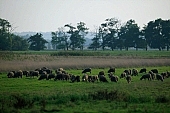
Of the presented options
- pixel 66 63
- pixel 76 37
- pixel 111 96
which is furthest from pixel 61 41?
pixel 111 96

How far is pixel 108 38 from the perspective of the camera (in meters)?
111

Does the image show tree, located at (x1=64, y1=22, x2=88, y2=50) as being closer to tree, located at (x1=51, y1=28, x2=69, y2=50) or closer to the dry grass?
tree, located at (x1=51, y1=28, x2=69, y2=50)

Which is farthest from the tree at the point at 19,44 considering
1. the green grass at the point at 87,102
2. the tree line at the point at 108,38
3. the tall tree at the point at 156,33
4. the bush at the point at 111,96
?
the bush at the point at 111,96

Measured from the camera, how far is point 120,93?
2098 cm

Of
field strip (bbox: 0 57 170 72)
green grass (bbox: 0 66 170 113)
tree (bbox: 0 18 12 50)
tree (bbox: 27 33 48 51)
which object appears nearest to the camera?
green grass (bbox: 0 66 170 113)

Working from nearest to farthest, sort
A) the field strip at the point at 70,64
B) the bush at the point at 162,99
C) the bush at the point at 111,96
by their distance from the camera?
the bush at the point at 162,99, the bush at the point at 111,96, the field strip at the point at 70,64

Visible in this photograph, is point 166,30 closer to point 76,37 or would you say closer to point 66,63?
point 76,37

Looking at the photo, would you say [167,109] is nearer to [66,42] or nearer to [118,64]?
[118,64]

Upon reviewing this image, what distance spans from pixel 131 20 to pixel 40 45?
116 ft

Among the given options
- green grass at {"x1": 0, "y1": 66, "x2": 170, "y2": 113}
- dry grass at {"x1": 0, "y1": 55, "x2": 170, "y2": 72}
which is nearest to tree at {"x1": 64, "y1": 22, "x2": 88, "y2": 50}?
dry grass at {"x1": 0, "y1": 55, "x2": 170, "y2": 72}

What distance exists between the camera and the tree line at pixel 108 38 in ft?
333

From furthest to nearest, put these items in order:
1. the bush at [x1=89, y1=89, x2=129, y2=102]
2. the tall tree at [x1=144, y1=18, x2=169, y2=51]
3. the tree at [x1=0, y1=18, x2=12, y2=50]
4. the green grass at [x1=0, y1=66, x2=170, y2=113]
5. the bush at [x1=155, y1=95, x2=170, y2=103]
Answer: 1. the tall tree at [x1=144, y1=18, x2=169, y2=51]
2. the tree at [x1=0, y1=18, x2=12, y2=50]
3. the bush at [x1=89, y1=89, x2=129, y2=102]
4. the bush at [x1=155, y1=95, x2=170, y2=103]
5. the green grass at [x1=0, y1=66, x2=170, y2=113]

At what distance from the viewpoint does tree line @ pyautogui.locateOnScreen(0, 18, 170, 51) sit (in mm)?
101625

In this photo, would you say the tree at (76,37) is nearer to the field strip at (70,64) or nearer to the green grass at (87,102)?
the field strip at (70,64)
